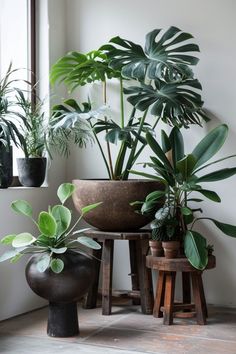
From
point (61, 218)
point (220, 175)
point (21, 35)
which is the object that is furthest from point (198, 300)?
point (21, 35)

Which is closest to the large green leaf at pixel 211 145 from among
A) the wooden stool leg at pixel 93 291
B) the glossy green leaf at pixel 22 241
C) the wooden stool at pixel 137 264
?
the wooden stool at pixel 137 264

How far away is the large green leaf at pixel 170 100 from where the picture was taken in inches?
130

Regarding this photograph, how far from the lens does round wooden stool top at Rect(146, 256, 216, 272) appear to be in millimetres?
3137

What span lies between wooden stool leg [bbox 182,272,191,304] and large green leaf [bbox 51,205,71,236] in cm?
92

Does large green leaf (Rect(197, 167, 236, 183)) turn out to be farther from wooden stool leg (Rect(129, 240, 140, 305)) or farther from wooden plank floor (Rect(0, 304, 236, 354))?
wooden plank floor (Rect(0, 304, 236, 354))

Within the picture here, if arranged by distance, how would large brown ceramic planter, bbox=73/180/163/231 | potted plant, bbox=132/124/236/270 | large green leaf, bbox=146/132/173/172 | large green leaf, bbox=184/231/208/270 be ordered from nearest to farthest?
large green leaf, bbox=184/231/208/270
potted plant, bbox=132/124/236/270
large green leaf, bbox=146/132/173/172
large brown ceramic planter, bbox=73/180/163/231

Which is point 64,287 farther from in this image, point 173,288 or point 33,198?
point 33,198

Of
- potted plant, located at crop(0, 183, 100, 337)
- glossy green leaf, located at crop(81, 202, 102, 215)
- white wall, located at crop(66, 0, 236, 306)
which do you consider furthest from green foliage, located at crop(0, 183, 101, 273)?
white wall, located at crop(66, 0, 236, 306)

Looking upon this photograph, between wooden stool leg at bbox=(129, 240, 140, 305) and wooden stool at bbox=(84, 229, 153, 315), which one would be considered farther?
wooden stool leg at bbox=(129, 240, 140, 305)

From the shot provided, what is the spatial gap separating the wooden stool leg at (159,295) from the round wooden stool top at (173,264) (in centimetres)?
9

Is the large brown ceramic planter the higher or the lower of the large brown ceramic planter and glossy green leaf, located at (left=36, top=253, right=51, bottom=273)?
the higher

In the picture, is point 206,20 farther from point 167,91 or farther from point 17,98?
point 17,98

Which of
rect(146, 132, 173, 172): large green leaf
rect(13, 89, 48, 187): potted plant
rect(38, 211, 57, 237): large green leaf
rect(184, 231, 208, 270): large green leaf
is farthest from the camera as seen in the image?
rect(13, 89, 48, 187): potted plant

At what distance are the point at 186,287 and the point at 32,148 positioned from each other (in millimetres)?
1347
